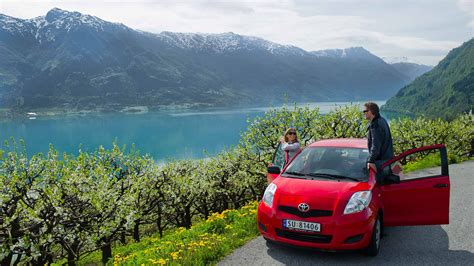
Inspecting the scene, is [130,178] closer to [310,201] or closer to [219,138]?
[310,201]

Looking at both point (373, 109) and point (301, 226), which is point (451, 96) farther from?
point (301, 226)

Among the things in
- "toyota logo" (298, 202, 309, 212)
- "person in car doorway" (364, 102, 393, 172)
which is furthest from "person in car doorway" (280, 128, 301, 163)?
"toyota logo" (298, 202, 309, 212)

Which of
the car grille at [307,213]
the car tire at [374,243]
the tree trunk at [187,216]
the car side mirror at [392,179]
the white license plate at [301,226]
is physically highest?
the car side mirror at [392,179]

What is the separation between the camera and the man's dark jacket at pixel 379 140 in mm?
7694

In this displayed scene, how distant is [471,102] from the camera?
151 meters

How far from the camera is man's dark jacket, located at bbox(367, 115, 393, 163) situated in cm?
769

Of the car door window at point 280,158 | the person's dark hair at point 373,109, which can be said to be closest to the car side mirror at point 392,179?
the person's dark hair at point 373,109

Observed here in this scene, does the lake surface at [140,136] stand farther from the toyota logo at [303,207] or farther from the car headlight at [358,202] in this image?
the toyota logo at [303,207]

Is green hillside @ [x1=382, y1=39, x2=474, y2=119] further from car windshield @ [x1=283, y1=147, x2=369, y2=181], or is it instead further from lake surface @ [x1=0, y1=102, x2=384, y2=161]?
car windshield @ [x1=283, y1=147, x2=369, y2=181]

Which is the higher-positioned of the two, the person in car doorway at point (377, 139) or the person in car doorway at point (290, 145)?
the person in car doorway at point (377, 139)

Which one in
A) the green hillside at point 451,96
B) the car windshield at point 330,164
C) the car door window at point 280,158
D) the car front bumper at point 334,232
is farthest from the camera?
the green hillside at point 451,96

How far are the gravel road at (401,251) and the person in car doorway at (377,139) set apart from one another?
1.81m

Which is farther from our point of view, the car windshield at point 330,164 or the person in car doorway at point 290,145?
the person in car doorway at point 290,145

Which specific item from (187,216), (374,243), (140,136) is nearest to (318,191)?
(374,243)
